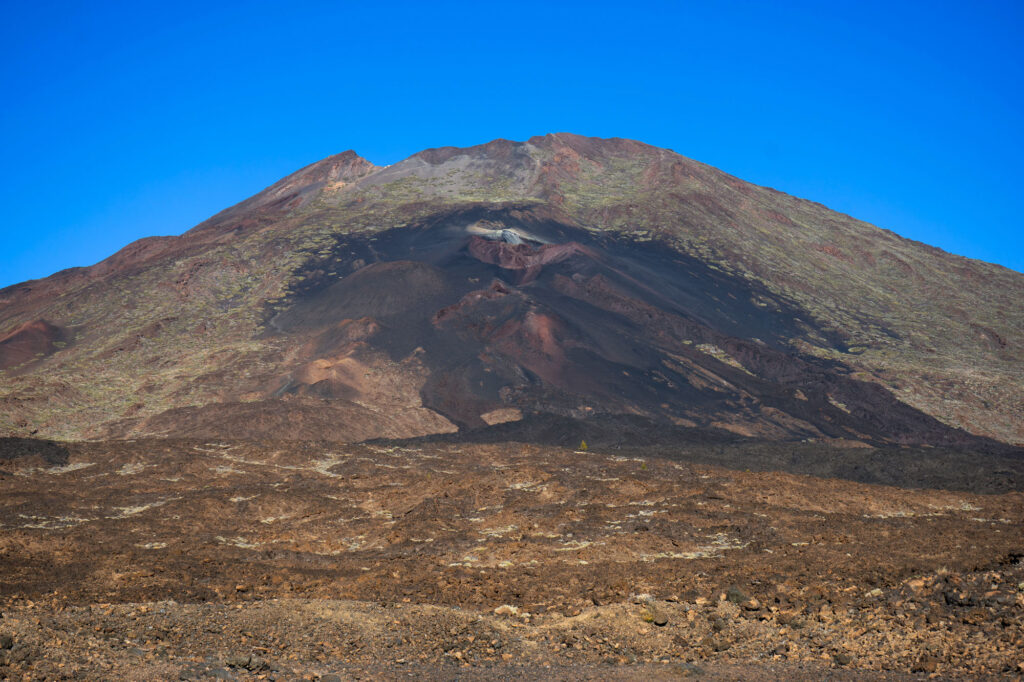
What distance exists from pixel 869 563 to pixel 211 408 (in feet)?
115

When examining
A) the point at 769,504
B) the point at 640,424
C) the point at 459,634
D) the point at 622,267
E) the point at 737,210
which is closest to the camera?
the point at 459,634

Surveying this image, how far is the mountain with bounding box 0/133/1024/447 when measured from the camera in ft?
144

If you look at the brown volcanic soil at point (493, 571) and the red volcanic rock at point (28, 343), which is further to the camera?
the red volcanic rock at point (28, 343)

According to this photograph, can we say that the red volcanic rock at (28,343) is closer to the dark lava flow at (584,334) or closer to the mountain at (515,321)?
the mountain at (515,321)

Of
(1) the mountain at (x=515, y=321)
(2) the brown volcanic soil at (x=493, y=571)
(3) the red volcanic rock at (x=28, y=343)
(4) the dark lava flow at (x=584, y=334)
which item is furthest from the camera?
(3) the red volcanic rock at (x=28, y=343)

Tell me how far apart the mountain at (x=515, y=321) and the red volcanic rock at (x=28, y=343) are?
197 millimetres

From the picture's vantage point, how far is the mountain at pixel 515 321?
43875 mm

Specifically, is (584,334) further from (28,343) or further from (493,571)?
(28,343)

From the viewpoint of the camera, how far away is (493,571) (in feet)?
53.4

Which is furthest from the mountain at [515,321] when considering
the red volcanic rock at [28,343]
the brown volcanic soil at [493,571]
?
the brown volcanic soil at [493,571]

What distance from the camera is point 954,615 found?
34.6ft

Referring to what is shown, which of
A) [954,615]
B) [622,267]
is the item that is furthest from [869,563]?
[622,267]

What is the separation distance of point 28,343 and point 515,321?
3368 cm

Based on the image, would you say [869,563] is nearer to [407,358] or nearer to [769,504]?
[769,504]
